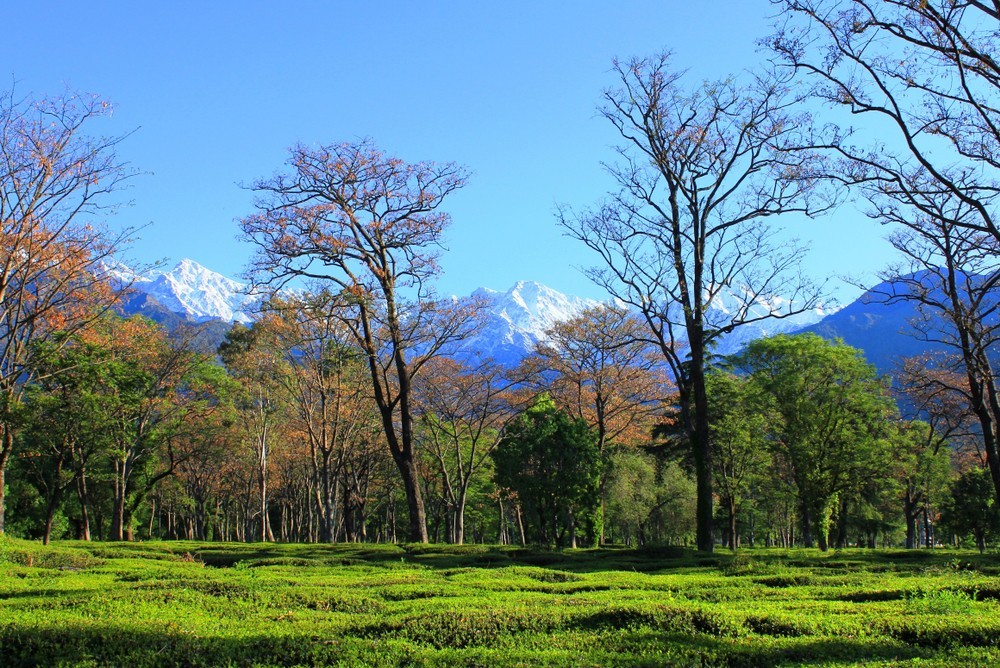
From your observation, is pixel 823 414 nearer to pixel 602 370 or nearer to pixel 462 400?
pixel 602 370

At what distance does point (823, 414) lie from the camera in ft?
103

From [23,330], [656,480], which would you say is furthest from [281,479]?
[23,330]

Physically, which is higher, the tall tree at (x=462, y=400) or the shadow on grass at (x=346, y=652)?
the tall tree at (x=462, y=400)

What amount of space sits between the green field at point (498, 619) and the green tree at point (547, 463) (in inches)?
637

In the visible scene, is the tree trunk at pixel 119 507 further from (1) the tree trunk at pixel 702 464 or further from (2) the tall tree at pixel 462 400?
(1) the tree trunk at pixel 702 464

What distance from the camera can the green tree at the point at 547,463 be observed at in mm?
29547

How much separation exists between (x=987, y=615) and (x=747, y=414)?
2643cm

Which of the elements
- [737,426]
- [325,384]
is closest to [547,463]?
[737,426]

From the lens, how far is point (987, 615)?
24.1 feet

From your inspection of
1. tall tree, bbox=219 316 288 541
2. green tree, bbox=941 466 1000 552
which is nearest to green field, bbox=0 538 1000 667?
tall tree, bbox=219 316 288 541

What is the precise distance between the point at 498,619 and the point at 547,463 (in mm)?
22666

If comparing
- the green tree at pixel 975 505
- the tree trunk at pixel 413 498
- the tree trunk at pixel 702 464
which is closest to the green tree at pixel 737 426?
the green tree at pixel 975 505

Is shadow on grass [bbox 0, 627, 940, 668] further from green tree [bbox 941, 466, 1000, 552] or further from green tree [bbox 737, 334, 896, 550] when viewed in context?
green tree [bbox 941, 466, 1000, 552]

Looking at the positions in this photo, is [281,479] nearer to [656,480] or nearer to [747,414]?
[656,480]
